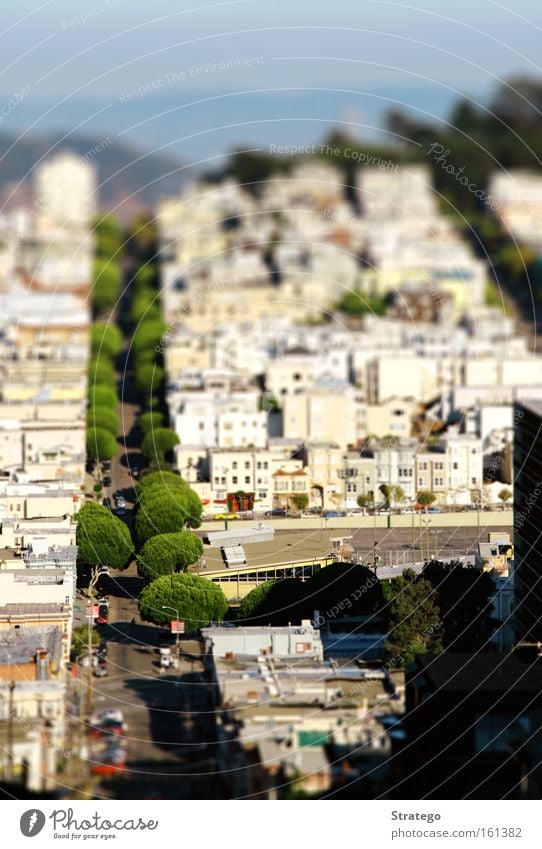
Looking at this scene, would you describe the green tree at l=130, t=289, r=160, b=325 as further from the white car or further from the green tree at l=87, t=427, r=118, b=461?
the white car

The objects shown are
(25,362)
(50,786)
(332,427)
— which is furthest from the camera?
(25,362)

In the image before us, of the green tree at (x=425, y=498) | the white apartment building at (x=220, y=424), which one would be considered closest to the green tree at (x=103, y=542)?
the green tree at (x=425, y=498)

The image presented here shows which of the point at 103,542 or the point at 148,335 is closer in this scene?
the point at 103,542

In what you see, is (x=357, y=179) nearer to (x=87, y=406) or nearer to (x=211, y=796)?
(x=87, y=406)

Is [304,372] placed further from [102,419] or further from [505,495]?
[505,495]

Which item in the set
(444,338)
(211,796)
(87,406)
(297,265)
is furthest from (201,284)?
(211,796)

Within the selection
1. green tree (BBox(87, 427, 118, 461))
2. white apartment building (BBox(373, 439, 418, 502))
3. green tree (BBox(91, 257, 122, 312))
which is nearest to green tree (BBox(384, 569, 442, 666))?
white apartment building (BBox(373, 439, 418, 502))

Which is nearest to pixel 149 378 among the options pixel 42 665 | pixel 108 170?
pixel 42 665

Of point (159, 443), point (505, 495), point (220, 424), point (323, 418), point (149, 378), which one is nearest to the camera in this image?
point (505, 495)
